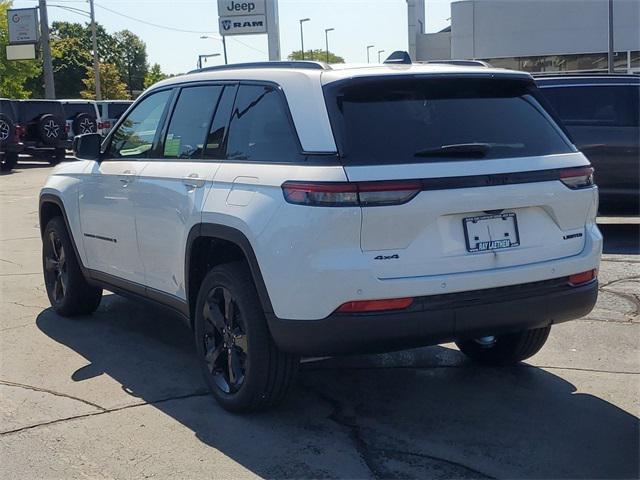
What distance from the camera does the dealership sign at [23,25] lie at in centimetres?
3700

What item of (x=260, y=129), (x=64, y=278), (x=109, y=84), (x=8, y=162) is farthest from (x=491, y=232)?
(x=109, y=84)

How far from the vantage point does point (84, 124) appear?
28109 millimetres

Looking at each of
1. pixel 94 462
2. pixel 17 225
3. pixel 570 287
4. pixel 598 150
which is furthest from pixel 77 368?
pixel 17 225

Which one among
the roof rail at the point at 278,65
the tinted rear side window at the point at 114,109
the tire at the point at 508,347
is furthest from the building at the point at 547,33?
the roof rail at the point at 278,65

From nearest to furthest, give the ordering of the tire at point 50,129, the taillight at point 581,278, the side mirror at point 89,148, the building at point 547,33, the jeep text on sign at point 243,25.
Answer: the taillight at point 581,278, the side mirror at point 89,148, the jeep text on sign at point 243,25, the tire at point 50,129, the building at point 547,33

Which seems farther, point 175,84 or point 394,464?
point 175,84

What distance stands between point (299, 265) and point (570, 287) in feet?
4.84

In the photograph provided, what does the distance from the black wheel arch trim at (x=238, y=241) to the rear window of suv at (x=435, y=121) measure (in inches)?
27.1

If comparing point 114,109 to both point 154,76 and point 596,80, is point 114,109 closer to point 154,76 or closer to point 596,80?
point 596,80

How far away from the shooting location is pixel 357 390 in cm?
472

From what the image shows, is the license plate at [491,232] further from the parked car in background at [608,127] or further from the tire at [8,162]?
the tire at [8,162]

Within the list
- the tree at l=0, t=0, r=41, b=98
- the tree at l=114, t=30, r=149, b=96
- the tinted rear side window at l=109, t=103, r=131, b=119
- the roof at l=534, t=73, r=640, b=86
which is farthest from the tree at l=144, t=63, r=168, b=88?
the roof at l=534, t=73, r=640, b=86

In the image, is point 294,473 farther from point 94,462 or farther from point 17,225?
point 17,225

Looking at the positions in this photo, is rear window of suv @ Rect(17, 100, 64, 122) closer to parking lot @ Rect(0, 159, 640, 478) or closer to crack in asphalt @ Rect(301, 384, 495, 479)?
parking lot @ Rect(0, 159, 640, 478)
